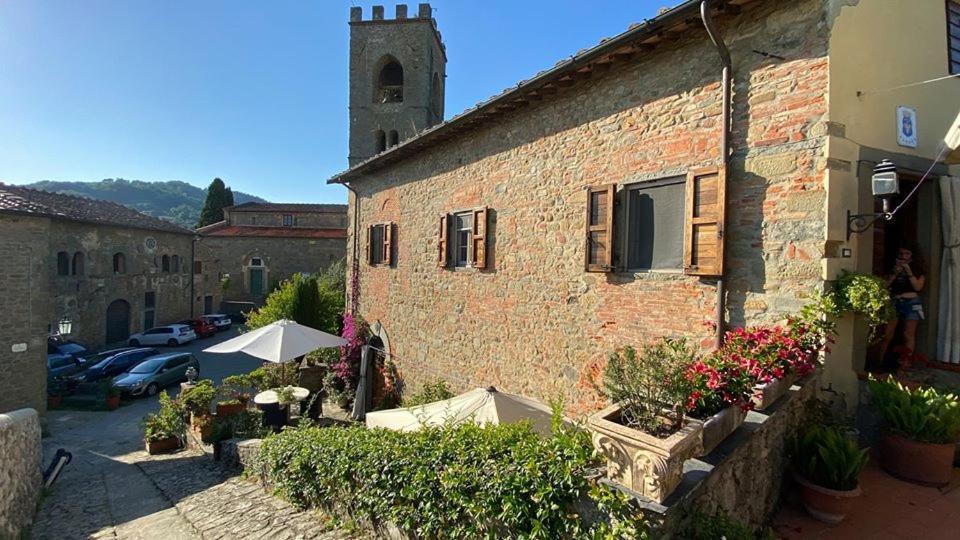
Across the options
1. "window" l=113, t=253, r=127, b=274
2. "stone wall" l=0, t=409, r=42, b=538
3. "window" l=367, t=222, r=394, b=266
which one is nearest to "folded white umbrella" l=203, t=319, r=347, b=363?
"window" l=367, t=222, r=394, b=266

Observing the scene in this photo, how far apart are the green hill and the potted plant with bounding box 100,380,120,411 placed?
312 ft

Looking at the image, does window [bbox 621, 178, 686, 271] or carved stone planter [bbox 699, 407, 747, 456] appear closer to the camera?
carved stone planter [bbox 699, 407, 747, 456]

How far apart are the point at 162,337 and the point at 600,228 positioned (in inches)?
1113

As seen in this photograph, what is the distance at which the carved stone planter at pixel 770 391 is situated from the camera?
3893 mm

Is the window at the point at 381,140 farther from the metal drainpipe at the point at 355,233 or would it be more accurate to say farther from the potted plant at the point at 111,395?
the potted plant at the point at 111,395

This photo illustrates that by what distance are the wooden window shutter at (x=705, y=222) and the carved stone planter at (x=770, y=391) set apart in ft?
4.34

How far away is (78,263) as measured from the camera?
2309 centimetres

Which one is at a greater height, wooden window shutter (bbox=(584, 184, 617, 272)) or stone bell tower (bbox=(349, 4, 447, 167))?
stone bell tower (bbox=(349, 4, 447, 167))

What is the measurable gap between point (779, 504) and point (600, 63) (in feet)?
18.4

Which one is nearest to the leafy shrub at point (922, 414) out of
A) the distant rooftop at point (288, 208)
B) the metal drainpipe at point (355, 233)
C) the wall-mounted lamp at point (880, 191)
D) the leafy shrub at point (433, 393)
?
the wall-mounted lamp at point (880, 191)

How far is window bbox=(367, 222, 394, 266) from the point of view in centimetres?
1255

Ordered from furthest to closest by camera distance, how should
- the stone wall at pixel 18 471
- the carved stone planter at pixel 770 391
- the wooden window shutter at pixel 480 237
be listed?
the wooden window shutter at pixel 480 237
the stone wall at pixel 18 471
the carved stone planter at pixel 770 391

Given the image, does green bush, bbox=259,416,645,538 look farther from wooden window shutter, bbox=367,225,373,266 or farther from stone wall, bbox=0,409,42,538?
wooden window shutter, bbox=367,225,373,266

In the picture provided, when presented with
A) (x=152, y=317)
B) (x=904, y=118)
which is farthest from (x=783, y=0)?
(x=152, y=317)
